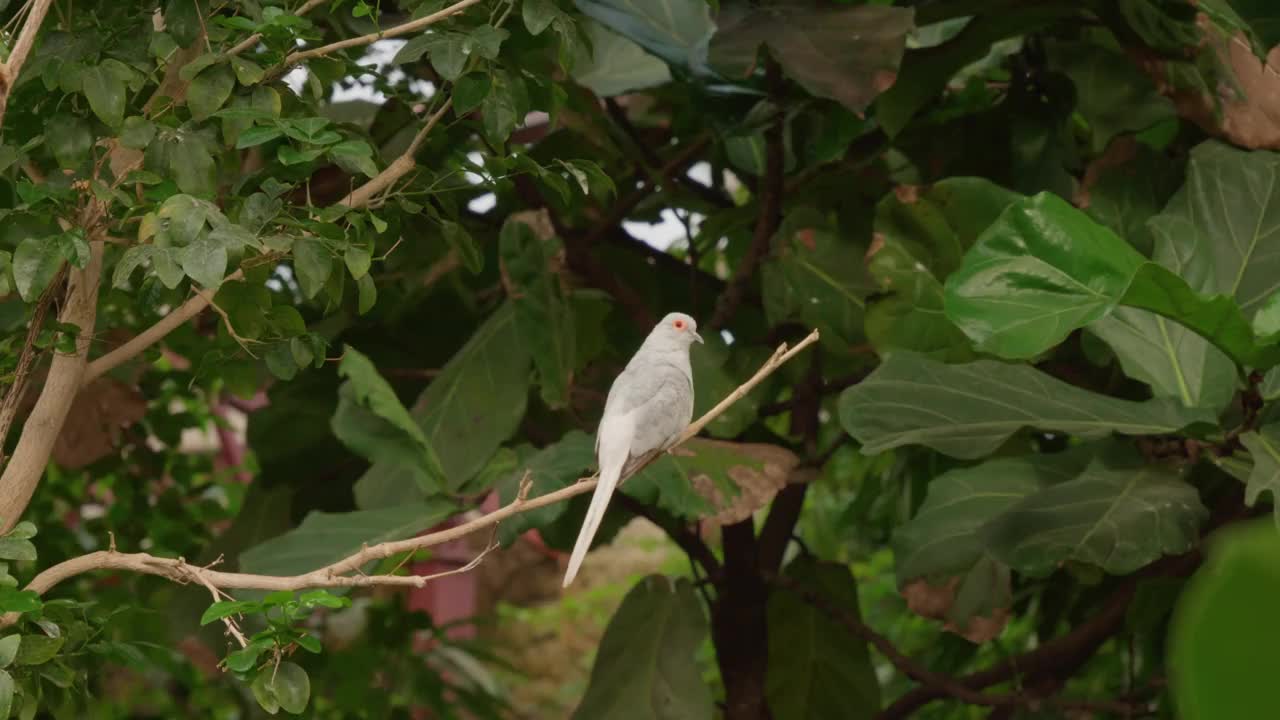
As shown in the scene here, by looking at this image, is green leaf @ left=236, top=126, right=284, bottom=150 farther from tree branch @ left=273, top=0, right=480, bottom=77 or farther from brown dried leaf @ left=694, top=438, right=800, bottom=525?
brown dried leaf @ left=694, top=438, right=800, bottom=525

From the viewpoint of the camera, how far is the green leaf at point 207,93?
74 cm

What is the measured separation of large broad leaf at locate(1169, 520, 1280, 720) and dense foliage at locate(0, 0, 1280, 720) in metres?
0.54

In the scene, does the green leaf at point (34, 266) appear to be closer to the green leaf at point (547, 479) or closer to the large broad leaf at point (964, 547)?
the green leaf at point (547, 479)

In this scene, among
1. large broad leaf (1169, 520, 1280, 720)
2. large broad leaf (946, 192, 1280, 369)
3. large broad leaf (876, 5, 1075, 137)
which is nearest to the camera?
A: large broad leaf (1169, 520, 1280, 720)

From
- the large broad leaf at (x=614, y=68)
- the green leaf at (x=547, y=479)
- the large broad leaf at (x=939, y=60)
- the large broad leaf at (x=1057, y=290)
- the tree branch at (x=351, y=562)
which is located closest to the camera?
the tree branch at (x=351, y=562)

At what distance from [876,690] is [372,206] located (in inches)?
31.3

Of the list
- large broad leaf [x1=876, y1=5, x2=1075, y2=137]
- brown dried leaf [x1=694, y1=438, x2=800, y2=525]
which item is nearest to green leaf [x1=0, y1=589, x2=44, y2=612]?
brown dried leaf [x1=694, y1=438, x2=800, y2=525]

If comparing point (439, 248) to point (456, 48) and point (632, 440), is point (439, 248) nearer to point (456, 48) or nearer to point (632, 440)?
point (456, 48)

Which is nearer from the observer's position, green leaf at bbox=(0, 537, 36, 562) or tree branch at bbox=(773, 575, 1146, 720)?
green leaf at bbox=(0, 537, 36, 562)

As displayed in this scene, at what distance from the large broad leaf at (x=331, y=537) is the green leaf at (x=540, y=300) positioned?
15 cm

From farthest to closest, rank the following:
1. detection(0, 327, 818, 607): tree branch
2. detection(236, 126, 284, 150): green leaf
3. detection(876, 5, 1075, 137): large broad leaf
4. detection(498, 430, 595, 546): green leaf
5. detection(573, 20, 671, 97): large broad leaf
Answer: detection(573, 20, 671, 97): large broad leaf → detection(876, 5, 1075, 137): large broad leaf → detection(498, 430, 595, 546): green leaf → detection(236, 126, 284, 150): green leaf → detection(0, 327, 818, 607): tree branch

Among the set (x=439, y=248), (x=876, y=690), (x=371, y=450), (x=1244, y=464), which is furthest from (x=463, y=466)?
(x=1244, y=464)

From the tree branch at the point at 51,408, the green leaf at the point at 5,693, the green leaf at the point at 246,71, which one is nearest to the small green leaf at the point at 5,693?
the green leaf at the point at 5,693

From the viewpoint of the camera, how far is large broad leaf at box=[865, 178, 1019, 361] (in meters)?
1.16
